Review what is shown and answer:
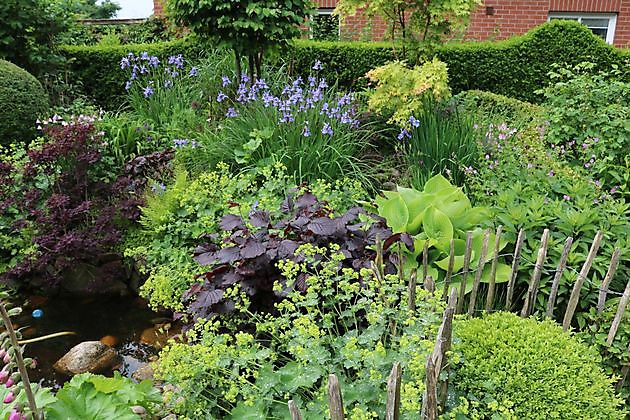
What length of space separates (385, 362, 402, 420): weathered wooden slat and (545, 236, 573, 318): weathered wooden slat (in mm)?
1277

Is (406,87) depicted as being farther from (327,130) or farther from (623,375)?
(623,375)

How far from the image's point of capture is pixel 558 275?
8.56ft

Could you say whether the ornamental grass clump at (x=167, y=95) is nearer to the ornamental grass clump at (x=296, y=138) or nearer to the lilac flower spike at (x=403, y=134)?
the ornamental grass clump at (x=296, y=138)

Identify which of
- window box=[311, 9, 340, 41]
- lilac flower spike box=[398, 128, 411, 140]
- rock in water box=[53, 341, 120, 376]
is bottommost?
rock in water box=[53, 341, 120, 376]

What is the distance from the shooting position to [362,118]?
17.1 ft

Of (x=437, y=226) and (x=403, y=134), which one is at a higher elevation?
(x=403, y=134)

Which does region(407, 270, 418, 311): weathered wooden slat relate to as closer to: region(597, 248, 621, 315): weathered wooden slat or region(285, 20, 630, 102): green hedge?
region(597, 248, 621, 315): weathered wooden slat

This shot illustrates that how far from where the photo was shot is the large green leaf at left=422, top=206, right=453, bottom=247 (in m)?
3.01

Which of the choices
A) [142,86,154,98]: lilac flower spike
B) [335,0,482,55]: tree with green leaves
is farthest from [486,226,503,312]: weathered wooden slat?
[142,86,154,98]: lilac flower spike

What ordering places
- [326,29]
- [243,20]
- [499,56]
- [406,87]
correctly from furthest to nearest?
[326,29], [499,56], [243,20], [406,87]

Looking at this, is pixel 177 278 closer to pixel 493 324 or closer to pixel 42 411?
pixel 42 411

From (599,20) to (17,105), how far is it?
10959mm

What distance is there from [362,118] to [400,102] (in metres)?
0.50

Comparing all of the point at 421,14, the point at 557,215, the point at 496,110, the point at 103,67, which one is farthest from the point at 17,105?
the point at 557,215
